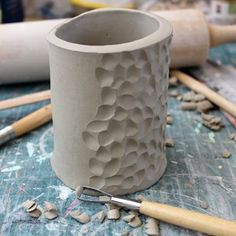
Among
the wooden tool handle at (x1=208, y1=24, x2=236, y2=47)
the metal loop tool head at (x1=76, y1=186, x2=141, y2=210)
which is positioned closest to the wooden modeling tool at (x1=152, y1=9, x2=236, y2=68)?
the wooden tool handle at (x1=208, y1=24, x2=236, y2=47)

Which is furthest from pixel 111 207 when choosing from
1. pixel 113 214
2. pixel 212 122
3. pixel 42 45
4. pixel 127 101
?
pixel 42 45

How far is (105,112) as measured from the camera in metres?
0.46

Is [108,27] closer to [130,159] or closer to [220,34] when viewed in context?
[130,159]

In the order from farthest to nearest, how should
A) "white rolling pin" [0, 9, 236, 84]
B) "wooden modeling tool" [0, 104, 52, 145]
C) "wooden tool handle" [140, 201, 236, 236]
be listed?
"white rolling pin" [0, 9, 236, 84]
"wooden modeling tool" [0, 104, 52, 145]
"wooden tool handle" [140, 201, 236, 236]

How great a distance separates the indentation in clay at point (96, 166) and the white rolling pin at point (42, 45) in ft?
0.90

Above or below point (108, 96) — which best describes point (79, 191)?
below

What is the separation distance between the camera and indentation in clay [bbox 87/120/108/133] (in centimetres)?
46

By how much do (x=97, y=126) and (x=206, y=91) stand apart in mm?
259

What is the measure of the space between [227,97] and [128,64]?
0.27 meters

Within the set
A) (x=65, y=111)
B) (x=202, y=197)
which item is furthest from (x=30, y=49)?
(x=202, y=197)

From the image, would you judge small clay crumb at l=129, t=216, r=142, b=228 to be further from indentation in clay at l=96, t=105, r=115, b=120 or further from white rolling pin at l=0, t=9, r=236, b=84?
white rolling pin at l=0, t=9, r=236, b=84

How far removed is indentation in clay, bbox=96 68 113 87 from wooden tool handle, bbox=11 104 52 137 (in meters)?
0.20

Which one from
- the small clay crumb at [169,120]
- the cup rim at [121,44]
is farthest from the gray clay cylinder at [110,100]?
the small clay crumb at [169,120]

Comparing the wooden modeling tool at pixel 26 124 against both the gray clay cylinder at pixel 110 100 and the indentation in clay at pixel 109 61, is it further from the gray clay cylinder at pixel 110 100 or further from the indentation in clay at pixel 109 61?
the indentation in clay at pixel 109 61
